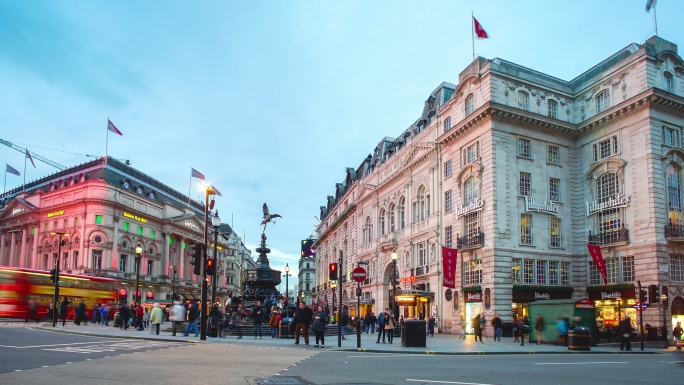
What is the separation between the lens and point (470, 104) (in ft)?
144

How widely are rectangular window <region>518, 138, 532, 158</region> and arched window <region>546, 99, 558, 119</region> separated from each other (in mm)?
3121

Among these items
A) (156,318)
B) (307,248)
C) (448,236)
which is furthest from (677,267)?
(307,248)

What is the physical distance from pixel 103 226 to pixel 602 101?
69065mm

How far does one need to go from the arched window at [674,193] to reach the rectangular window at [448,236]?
14631 millimetres

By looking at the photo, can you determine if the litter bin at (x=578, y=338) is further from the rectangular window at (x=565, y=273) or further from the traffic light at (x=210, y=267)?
the traffic light at (x=210, y=267)

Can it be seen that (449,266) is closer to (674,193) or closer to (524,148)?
(524,148)

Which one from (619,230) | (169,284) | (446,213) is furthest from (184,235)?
(619,230)

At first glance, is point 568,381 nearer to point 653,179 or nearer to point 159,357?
point 159,357

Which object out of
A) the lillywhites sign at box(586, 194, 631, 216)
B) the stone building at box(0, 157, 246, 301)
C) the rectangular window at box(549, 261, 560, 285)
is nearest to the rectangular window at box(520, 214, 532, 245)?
the rectangular window at box(549, 261, 560, 285)

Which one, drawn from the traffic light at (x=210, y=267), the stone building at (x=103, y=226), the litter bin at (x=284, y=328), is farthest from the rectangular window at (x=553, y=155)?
the stone building at (x=103, y=226)

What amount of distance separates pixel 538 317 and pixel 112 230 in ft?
231

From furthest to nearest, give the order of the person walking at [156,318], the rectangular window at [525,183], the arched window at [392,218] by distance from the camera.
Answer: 1. the arched window at [392,218]
2. the rectangular window at [525,183]
3. the person walking at [156,318]

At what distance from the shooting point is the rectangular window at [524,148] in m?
41.8

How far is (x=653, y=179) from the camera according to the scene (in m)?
37.2
